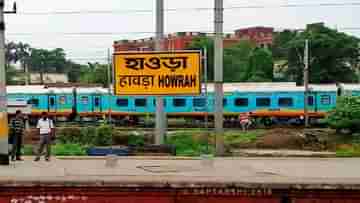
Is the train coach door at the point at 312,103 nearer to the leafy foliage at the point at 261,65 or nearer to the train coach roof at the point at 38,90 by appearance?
the train coach roof at the point at 38,90

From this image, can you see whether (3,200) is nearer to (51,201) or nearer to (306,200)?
(51,201)

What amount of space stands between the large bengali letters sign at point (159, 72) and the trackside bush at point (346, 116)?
2050cm

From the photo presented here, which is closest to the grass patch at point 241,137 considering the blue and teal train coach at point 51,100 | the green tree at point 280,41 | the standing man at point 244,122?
the standing man at point 244,122

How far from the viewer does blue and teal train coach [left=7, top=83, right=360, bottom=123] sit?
157 feet

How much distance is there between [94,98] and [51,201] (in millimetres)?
41832

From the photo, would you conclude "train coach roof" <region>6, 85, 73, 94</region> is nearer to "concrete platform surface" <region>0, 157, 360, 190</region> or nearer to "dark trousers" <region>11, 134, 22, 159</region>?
"dark trousers" <region>11, 134, 22, 159</region>

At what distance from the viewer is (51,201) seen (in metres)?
9.85

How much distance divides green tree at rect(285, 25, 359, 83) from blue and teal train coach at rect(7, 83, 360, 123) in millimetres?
29149

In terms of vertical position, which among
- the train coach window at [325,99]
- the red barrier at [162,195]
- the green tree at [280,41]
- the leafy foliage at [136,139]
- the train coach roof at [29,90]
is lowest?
the leafy foliage at [136,139]

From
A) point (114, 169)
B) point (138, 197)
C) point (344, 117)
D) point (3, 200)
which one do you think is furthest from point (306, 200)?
point (344, 117)

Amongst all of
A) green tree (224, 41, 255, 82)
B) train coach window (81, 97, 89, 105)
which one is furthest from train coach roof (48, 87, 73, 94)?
green tree (224, 41, 255, 82)

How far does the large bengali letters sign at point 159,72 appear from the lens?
17.7m

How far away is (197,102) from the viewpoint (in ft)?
161

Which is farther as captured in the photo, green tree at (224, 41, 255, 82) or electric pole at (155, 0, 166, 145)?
green tree at (224, 41, 255, 82)
